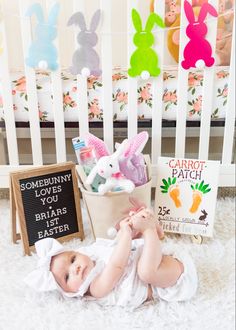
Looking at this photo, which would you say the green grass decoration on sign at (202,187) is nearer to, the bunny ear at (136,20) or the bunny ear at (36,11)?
the bunny ear at (136,20)

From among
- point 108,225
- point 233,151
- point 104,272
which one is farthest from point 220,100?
point 104,272

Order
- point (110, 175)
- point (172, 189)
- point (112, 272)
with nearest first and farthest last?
point (112, 272) → point (110, 175) → point (172, 189)

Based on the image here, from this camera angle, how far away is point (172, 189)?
1350mm

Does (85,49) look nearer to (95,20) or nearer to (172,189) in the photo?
(95,20)

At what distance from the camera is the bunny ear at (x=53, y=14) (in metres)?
1.28

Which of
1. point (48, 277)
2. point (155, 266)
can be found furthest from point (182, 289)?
point (48, 277)

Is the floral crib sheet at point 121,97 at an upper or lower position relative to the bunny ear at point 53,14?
lower

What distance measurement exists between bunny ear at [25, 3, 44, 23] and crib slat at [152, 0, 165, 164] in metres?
0.36

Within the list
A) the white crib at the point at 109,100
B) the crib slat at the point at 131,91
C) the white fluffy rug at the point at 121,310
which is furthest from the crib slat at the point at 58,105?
the white fluffy rug at the point at 121,310

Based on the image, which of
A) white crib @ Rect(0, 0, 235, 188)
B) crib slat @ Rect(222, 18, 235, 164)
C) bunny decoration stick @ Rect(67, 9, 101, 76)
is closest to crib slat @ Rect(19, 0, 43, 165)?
white crib @ Rect(0, 0, 235, 188)

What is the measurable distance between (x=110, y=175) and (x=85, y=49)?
0.43m

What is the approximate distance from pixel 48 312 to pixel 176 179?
1.91 ft

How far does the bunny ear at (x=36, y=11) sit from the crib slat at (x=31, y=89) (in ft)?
0.08

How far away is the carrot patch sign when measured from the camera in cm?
131
